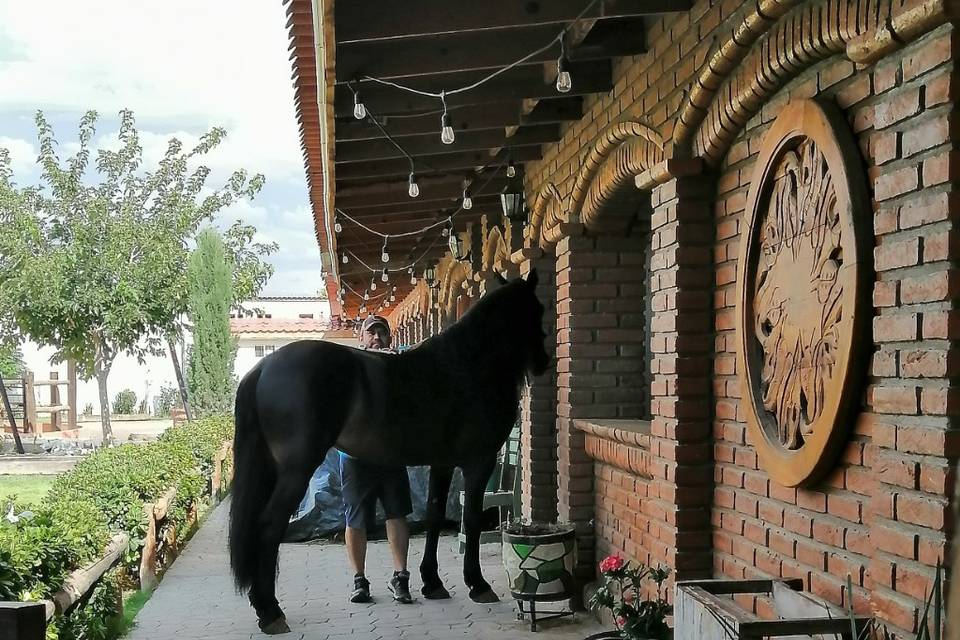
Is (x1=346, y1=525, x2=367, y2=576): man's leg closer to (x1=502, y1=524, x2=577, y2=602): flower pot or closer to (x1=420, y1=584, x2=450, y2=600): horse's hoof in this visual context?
(x1=420, y1=584, x2=450, y2=600): horse's hoof

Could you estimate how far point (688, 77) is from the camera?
4.23 metres

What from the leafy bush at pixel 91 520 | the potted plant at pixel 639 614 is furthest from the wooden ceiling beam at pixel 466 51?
the leafy bush at pixel 91 520

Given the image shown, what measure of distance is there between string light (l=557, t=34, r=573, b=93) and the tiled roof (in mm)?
31626

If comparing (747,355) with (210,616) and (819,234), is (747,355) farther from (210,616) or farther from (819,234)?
(210,616)

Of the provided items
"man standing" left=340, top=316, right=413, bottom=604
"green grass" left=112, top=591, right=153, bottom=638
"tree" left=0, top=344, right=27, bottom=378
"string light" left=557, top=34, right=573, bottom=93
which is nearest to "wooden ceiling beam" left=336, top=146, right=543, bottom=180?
"man standing" left=340, top=316, right=413, bottom=604

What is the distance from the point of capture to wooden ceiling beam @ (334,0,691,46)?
427cm

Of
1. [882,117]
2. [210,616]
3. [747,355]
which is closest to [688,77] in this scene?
[747,355]

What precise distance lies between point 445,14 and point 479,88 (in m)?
1.47

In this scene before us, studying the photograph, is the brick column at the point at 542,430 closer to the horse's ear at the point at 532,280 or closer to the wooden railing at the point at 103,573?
the horse's ear at the point at 532,280

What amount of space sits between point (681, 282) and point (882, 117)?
1.71 m

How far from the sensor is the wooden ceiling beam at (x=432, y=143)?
6848 millimetres

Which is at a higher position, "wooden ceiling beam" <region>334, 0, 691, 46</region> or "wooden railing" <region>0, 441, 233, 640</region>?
"wooden ceiling beam" <region>334, 0, 691, 46</region>

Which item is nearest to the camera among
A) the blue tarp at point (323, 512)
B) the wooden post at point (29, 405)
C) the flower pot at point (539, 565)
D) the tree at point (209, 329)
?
the flower pot at point (539, 565)

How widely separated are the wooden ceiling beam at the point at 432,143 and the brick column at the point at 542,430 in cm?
94
